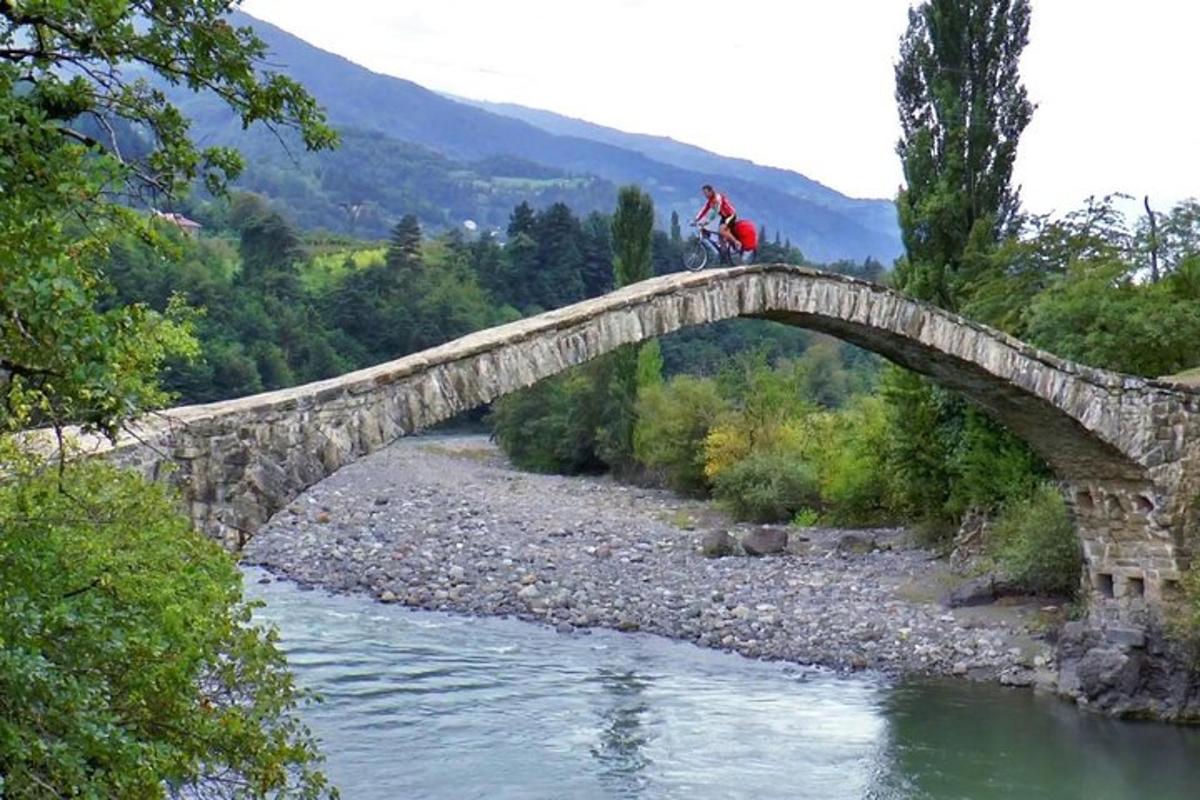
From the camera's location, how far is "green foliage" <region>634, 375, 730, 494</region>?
38.0m

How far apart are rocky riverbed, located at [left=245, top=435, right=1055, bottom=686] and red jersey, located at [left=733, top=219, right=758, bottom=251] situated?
6.53 metres

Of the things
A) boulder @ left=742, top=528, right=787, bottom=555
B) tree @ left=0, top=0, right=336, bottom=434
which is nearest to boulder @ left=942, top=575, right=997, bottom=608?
boulder @ left=742, top=528, right=787, bottom=555

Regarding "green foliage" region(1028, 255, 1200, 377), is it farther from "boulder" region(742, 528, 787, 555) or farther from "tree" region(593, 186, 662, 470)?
"tree" region(593, 186, 662, 470)

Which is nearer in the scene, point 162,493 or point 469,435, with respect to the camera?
point 162,493

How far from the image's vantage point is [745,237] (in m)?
14.4

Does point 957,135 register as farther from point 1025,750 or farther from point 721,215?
point 1025,750

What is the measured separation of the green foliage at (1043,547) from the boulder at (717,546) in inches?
282

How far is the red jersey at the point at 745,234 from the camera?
14312 millimetres

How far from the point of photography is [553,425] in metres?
46.9

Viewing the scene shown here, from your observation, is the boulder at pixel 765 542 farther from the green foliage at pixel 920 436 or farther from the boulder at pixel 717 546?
the green foliage at pixel 920 436

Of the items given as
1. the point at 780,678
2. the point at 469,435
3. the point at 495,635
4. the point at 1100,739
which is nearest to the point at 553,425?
the point at 469,435

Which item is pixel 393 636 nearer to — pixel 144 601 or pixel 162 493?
pixel 162 493

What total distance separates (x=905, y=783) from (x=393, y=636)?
340 inches

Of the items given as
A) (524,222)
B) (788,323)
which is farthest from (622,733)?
(524,222)
